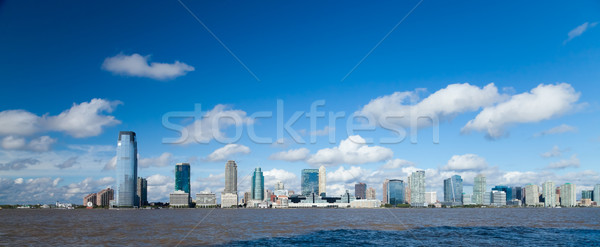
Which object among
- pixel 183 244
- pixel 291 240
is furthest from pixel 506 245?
pixel 183 244

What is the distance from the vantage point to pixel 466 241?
90688 millimetres

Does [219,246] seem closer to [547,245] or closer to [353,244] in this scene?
[353,244]

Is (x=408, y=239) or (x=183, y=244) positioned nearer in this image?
(x=183, y=244)

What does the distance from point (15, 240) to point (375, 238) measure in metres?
78.2

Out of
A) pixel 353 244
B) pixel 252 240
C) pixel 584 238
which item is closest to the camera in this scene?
pixel 353 244

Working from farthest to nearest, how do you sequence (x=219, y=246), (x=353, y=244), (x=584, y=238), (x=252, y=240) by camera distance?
(x=584, y=238)
(x=252, y=240)
(x=353, y=244)
(x=219, y=246)

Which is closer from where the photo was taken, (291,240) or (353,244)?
(353,244)

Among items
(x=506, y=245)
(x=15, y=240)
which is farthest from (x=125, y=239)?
(x=506, y=245)

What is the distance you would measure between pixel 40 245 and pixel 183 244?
29135 mm

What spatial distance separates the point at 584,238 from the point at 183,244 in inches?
3422

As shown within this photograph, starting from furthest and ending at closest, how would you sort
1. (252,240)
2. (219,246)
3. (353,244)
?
(252,240) → (353,244) → (219,246)

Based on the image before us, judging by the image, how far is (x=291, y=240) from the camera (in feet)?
306

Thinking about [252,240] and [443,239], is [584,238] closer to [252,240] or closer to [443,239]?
[443,239]

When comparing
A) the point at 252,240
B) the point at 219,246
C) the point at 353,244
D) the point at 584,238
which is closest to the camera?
the point at 219,246
